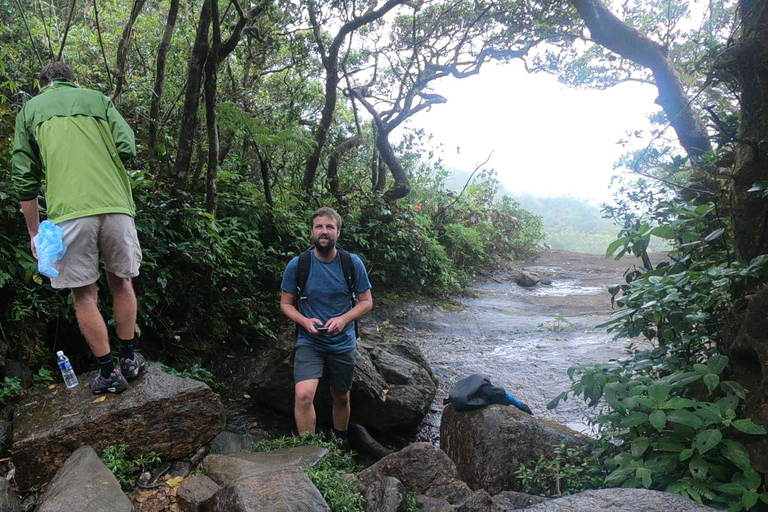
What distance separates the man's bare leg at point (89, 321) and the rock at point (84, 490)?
672 millimetres

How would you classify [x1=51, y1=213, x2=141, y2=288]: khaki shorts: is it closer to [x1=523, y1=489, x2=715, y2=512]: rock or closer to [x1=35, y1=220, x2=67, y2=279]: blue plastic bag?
[x1=35, y1=220, x2=67, y2=279]: blue plastic bag

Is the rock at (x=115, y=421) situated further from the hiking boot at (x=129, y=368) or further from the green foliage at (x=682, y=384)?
the green foliage at (x=682, y=384)

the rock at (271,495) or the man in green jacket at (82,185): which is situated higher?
the man in green jacket at (82,185)

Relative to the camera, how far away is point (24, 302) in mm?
3672

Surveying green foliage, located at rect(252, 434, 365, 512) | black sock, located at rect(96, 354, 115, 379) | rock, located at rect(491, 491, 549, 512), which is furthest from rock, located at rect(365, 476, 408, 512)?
black sock, located at rect(96, 354, 115, 379)

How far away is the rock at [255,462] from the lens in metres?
2.81

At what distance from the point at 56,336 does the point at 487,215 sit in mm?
14216

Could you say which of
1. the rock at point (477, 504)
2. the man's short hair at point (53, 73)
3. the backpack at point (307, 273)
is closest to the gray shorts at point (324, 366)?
the backpack at point (307, 273)

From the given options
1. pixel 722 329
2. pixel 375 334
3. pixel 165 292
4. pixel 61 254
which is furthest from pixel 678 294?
pixel 375 334

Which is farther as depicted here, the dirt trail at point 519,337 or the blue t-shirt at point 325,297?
the dirt trail at point 519,337

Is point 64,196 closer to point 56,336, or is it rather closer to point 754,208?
point 56,336

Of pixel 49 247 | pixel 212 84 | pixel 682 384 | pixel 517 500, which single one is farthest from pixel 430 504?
pixel 212 84

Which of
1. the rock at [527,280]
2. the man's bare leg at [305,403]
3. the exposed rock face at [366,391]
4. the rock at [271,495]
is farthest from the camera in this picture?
the rock at [527,280]

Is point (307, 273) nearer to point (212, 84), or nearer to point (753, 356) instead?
point (212, 84)
